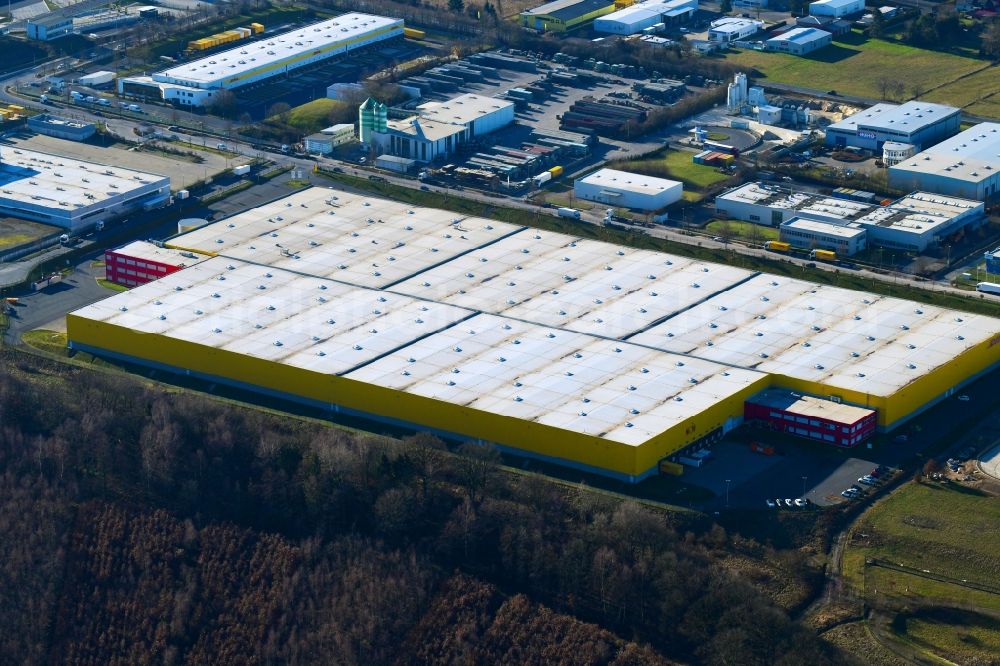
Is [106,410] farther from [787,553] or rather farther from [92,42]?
[92,42]

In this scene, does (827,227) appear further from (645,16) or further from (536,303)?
(645,16)

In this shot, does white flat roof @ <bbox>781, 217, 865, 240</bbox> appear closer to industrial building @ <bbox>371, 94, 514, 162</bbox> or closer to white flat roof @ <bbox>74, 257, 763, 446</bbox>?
white flat roof @ <bbox>74, 257, 763, 446</bbox>

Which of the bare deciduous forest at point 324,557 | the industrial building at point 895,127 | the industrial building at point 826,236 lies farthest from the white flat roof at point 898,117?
the bare deciduous forest at point 324,557

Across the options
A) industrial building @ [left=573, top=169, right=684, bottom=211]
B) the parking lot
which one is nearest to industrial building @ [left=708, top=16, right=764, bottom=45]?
industrial building @ [left=573, top=169, right=684, bottom=211]

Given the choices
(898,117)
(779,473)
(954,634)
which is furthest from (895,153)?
(954,634)

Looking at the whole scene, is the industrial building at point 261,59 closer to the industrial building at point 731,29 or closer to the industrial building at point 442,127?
the industrial building at point 442,127

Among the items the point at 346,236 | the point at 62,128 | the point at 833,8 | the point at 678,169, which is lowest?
the point at 678,169

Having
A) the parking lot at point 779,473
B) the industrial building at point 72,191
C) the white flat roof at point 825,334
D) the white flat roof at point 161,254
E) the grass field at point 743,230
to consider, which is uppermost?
the white flat roof at point 825,334
